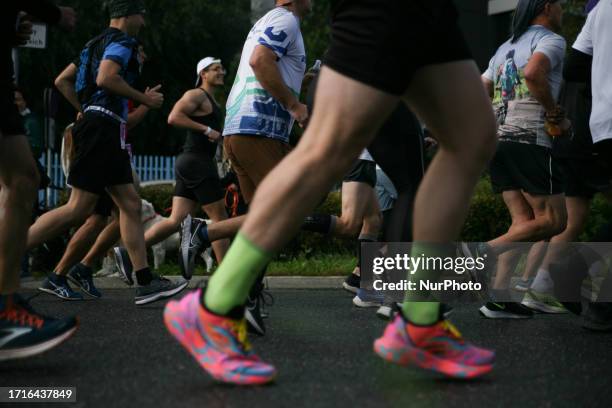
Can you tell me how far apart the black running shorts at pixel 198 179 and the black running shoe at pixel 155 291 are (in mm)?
968

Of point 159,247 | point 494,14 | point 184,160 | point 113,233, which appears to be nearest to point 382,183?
point 184,160

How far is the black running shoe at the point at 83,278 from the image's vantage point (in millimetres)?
7805

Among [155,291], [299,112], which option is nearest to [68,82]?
[155,291]

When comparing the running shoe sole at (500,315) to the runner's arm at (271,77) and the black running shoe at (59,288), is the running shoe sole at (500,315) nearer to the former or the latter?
the runner's arm at (271,77)

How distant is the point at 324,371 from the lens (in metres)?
3.81

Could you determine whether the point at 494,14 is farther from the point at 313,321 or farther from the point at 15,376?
the point at 15,376

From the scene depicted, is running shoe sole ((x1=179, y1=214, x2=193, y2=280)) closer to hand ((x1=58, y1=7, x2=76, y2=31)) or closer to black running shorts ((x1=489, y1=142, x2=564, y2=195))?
black running shorts ((x1=489, y1=142, x2=564, y2=195))

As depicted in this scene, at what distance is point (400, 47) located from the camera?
3.38 metres

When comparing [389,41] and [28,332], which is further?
[28,332]

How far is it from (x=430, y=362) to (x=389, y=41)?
43.5 inches

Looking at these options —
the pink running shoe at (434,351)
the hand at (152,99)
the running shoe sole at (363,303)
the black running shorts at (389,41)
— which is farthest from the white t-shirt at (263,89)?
the pink running shoe at (434,351)

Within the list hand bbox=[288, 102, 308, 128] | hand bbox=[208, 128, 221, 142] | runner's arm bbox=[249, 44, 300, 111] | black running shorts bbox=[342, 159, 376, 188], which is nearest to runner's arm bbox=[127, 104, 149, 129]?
hand bbox=[208, 128, 221, 142]

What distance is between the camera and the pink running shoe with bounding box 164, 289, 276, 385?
3.33 m

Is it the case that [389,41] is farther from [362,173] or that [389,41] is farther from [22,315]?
[362,173]
